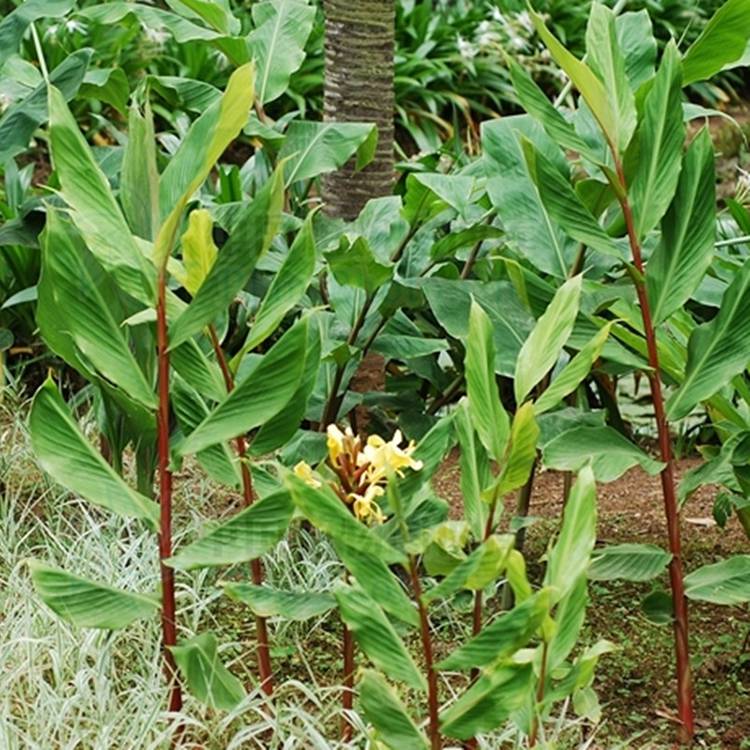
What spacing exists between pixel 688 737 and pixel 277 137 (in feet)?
4.33

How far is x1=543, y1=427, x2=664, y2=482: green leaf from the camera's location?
2.27 m

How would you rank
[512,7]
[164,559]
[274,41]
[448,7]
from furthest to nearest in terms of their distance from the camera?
1. [448,7]
2. [512,7]
3. [274,41]
4. [164,559]

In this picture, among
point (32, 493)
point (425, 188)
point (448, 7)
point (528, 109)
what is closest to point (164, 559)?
point (528, 109)

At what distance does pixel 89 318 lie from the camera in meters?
2.08

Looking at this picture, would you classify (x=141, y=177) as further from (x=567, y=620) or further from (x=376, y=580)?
(x=567, y=620)

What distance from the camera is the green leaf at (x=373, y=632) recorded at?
1.71 meters

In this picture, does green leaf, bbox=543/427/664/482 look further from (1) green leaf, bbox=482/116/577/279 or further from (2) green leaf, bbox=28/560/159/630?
(2) green leaf, bbox=28/560/159/630

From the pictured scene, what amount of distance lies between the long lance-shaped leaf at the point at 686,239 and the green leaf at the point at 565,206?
3.2 inches

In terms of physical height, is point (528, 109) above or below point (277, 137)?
above

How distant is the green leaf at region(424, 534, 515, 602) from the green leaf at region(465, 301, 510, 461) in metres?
0.22

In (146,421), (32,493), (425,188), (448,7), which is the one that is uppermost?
(425,188)

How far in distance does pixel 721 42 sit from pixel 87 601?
1.23 meters

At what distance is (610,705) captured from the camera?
2.50 meters

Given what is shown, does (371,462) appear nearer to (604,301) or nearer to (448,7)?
(604,301)
